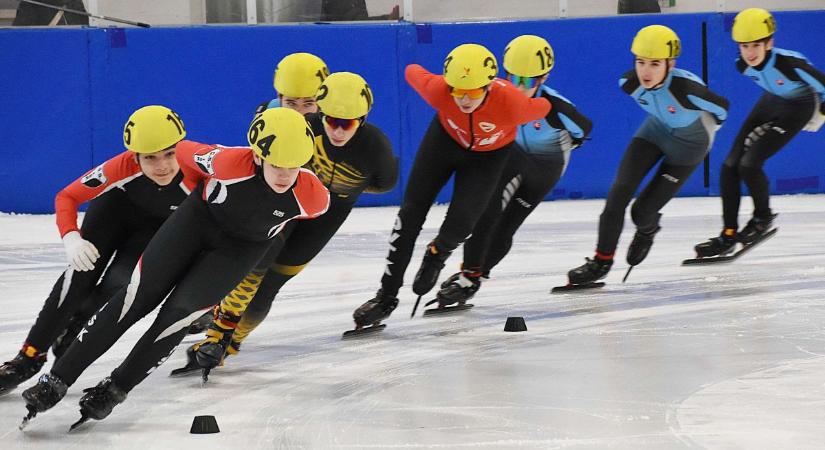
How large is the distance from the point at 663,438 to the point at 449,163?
2407 millimetres

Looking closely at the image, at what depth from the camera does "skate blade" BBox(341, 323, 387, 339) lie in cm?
556

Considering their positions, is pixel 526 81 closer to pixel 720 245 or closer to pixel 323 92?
pixel 323 92

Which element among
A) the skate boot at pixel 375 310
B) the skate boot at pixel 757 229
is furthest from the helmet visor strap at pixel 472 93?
the skate boot at pixel 757 229

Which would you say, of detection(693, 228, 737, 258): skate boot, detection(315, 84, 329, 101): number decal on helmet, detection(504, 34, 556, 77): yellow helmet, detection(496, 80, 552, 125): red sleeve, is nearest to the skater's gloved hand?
detection(693, 228, 737, 258): skate boot

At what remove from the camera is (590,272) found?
6.82 metres

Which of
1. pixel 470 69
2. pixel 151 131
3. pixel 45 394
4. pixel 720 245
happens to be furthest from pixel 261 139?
pixel 720 245

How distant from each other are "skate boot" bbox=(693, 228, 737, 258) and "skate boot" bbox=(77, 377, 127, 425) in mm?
4661

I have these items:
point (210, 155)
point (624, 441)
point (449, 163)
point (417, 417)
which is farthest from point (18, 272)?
point (624, 441)

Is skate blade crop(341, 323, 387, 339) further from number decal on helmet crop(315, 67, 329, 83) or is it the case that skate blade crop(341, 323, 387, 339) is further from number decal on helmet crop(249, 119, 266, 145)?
number decal on helmet crop(249, 119, 266, 145)

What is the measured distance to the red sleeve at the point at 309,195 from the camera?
4.10 m

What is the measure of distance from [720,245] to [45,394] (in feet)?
16.2

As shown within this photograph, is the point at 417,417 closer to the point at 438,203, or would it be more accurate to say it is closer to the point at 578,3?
the point at 438,203

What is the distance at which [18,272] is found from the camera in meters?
7.42

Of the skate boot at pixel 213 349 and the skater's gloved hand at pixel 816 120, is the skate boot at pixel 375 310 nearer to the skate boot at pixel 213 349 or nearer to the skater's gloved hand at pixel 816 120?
the skate boot at pixel 213 349
